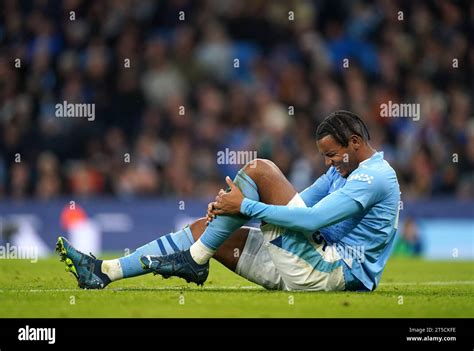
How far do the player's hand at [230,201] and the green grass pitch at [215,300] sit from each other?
0.67 m

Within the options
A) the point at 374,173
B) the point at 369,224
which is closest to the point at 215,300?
the point at 369,224

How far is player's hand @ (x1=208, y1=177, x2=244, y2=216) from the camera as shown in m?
7.16

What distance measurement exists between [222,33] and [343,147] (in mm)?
10993

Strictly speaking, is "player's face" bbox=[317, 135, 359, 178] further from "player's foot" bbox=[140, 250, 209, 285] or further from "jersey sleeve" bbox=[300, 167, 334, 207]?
"player's foot" bbox=[140, 250, 209, 285]

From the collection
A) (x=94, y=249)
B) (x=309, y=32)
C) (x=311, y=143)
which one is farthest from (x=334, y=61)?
(x=94, y=249)

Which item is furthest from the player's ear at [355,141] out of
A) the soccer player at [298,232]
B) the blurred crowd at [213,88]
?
the blurred crowd at [213,88]

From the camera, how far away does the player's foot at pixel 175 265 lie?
7.41 metres

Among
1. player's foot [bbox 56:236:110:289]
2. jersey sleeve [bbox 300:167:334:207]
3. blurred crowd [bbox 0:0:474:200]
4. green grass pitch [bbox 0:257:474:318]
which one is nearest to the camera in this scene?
green grass pitch [bbox 0:257:474:318]

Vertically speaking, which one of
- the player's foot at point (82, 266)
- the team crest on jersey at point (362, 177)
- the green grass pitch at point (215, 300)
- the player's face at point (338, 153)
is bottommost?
the green grass pitch at point (215, 300)

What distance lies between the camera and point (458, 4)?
1825 centimetres

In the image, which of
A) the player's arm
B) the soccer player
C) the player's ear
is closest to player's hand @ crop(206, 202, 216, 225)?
the soccer player

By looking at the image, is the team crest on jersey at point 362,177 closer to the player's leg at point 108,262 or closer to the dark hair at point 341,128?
the dark hair at point 341,128

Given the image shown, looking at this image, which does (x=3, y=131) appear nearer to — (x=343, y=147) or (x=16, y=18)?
(x=16, y=18)

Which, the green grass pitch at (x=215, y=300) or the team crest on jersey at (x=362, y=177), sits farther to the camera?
the team crest on jersey at (x=362, y=177)
